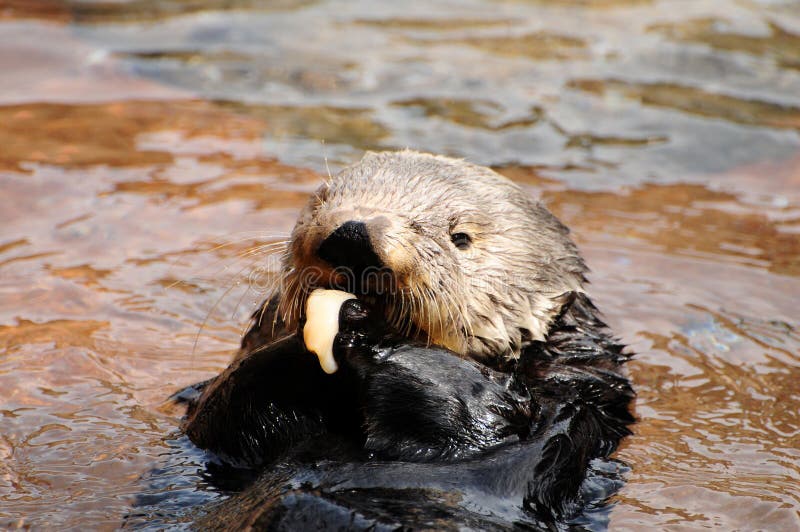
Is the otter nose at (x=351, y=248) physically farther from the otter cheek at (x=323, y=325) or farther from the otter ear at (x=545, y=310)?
the otter ear at (x=545, y=310)

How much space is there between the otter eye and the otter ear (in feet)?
1.09

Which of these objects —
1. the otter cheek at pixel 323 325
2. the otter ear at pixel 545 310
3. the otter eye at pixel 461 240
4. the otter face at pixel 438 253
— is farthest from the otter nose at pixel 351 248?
the otter ear at pixel 545 310

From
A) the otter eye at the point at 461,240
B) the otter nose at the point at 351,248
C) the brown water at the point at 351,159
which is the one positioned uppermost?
the otter nose at the point at 351,248

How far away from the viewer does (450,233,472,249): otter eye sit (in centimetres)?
411

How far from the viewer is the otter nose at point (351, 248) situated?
3516mm

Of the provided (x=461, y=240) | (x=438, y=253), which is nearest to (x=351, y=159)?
(x=461, y=240)

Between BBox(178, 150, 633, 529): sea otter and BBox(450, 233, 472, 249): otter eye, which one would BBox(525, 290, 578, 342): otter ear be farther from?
BBox(450, 233, 472, 249): otter eye

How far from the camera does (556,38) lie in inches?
425

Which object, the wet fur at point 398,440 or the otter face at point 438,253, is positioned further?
the otter face at point 438,253

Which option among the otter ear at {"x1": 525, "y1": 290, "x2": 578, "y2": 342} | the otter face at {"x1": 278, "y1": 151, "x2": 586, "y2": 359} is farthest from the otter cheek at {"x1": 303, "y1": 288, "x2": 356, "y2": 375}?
the otter ear at {"x1": 525, "y1": 290, "x2": 578, "y2": 342}

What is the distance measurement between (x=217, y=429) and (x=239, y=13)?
26.8 ft

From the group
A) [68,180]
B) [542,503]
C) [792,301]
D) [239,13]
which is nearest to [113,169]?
[68,180]

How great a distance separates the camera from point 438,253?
390cm

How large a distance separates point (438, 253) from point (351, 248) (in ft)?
1.58
